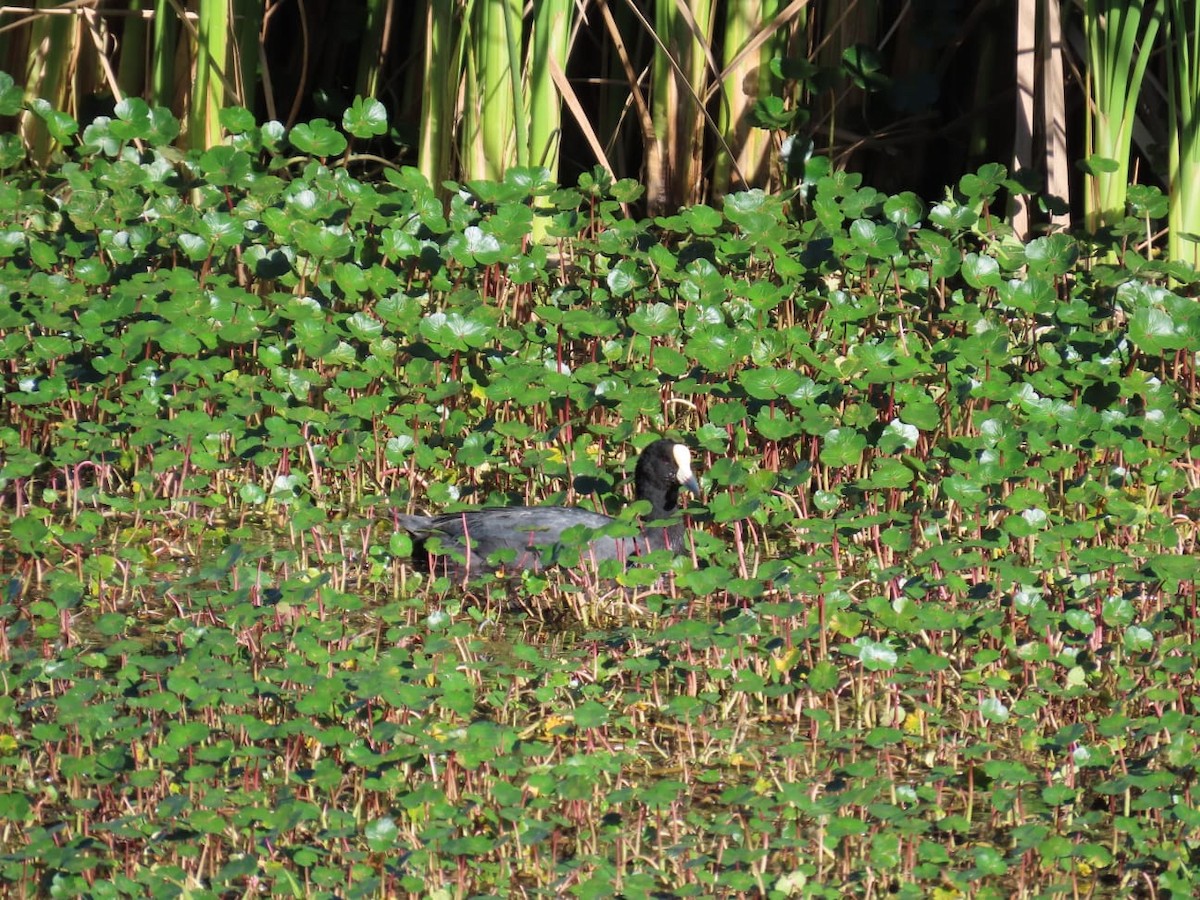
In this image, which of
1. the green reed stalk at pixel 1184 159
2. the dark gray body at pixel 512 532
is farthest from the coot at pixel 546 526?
the green reed stalk at pixel 1184 159

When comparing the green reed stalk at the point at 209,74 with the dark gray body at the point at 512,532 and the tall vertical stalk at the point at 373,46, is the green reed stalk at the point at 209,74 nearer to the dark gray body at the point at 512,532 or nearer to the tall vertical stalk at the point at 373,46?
the tall vertical stalk at the point at 373,46

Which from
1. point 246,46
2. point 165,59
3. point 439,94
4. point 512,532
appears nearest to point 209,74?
point 246,46

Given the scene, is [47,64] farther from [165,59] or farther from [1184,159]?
[1184,159]

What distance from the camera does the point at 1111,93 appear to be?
20.6 feet

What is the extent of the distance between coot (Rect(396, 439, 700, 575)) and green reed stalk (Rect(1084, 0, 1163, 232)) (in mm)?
2002

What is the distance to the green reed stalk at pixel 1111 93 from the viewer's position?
6129 mm

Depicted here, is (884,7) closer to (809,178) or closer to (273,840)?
(809,178)

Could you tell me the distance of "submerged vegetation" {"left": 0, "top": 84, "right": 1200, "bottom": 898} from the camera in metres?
3.46

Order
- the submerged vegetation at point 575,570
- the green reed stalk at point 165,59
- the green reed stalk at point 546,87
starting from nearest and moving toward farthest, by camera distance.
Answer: the submerged vegetation at point 575,570 < the green reed stalk at point 546,87 < the green reed stalk at point 165,59

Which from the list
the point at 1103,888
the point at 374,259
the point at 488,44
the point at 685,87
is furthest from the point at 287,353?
the point at 1103,888

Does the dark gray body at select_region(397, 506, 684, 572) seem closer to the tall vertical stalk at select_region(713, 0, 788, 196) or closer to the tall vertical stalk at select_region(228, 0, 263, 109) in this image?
the tall vertical stalk at select_region(713, 0, 788, 196)

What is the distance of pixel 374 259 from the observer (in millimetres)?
6129

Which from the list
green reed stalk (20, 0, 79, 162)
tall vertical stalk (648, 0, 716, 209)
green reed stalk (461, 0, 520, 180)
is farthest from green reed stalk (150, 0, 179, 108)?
tall vertical stalk (648, 0, 716, 209)

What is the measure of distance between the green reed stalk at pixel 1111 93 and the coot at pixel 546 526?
6.57 feet
